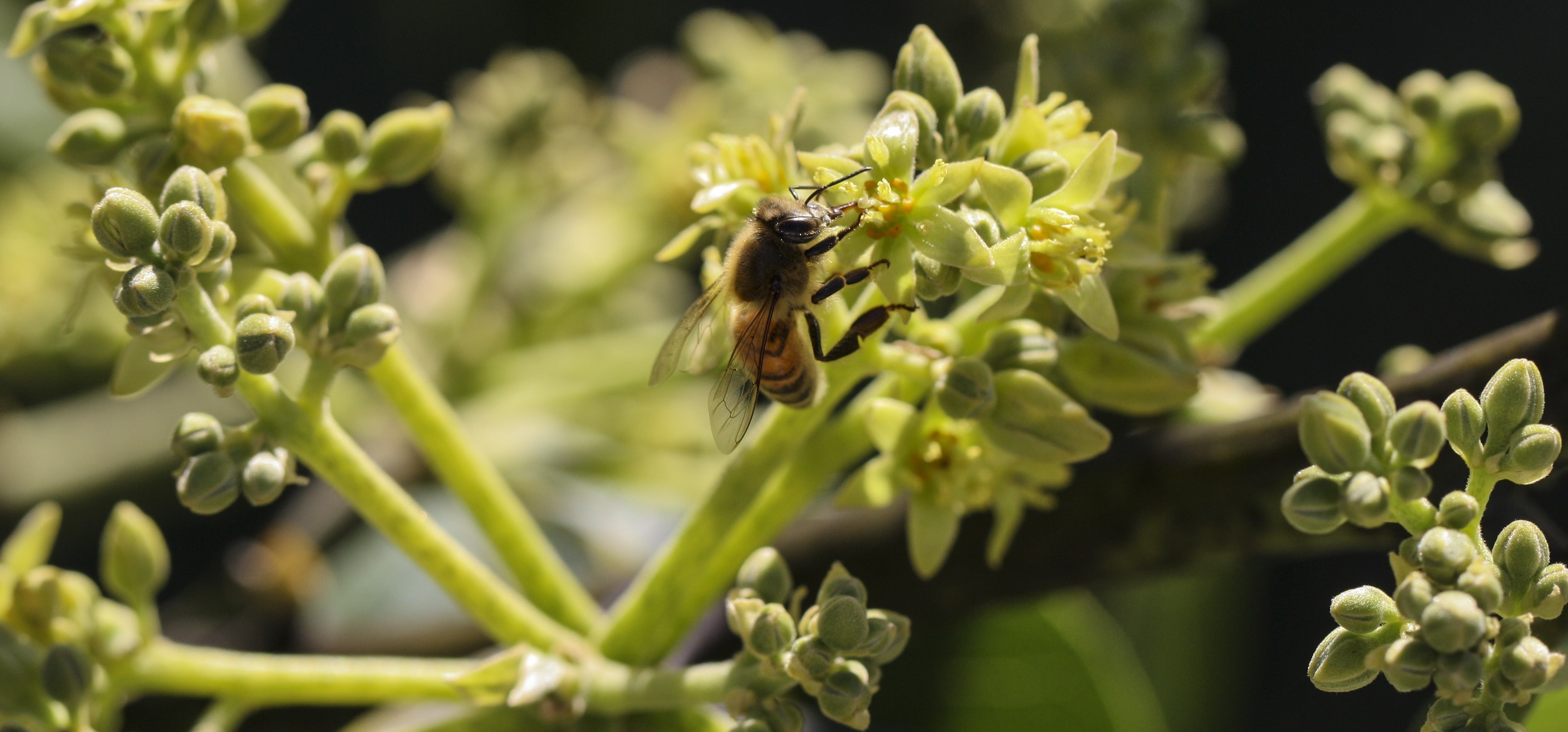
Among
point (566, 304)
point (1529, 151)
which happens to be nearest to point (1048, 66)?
point (566, 304)

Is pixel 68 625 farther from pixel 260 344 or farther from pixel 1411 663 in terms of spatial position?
pixel 1411 663

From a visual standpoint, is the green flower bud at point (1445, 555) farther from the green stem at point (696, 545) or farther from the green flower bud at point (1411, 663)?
the green stem at point (696, 545)

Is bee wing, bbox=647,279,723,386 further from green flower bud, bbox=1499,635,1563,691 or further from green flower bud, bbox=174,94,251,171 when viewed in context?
green flower bud, bbox=1499,635,1563,691

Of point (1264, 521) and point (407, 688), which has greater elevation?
point (1264, 521)

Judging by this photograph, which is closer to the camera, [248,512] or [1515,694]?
[1515,694]

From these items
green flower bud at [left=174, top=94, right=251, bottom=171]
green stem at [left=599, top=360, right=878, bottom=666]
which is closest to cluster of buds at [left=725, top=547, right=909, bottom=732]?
green stem at [left=599, top=360, right=878, bottom=666]

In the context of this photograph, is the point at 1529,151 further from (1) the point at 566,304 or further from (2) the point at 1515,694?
(2) the point at 1515,694
